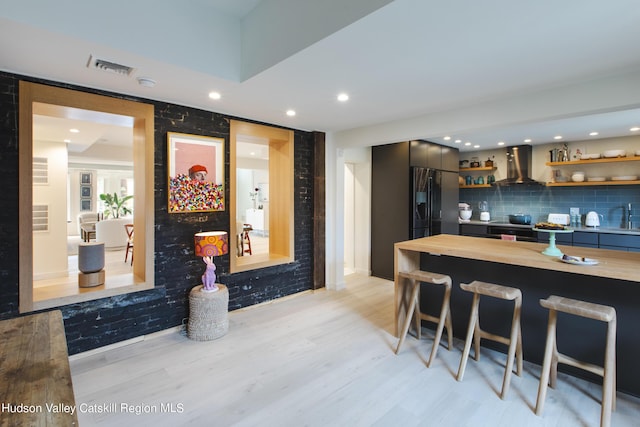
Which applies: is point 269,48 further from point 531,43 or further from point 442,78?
point 531,43

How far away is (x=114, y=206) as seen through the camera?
10.7 meters

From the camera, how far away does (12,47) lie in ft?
6.64

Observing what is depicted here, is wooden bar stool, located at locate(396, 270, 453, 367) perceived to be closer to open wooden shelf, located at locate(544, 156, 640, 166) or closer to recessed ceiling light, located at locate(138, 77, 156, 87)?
recessed ceiling light, located at locate(138, 77, 156, 87)

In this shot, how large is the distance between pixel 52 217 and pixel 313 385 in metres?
5.06

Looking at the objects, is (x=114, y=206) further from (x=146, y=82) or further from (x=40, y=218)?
(x=146, y=82)

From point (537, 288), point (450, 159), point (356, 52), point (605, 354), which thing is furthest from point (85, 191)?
point (605, 354)


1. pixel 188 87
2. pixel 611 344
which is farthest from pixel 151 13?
pixel 611 344

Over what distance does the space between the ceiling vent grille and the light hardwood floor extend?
2403 millimetres

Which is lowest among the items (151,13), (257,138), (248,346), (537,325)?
(248,346)

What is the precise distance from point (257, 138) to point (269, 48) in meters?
1.97

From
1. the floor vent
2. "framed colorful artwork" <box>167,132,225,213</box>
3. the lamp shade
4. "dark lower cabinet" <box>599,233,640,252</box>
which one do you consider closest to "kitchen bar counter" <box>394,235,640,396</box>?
the lamp shade

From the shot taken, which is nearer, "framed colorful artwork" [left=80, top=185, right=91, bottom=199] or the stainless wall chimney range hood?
the stainless wall chimney range hood

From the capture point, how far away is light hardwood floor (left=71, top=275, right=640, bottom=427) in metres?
2.03

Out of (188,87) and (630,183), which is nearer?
(188,87)
